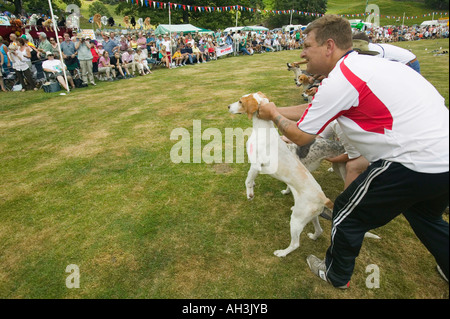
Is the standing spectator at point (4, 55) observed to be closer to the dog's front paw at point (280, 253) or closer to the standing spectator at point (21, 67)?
the standing spectator at point (21, 67)

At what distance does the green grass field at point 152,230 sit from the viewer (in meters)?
2.62

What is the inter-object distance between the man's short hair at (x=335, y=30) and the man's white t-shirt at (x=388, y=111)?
7.7 inches

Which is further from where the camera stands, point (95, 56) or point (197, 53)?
point (197, 53)

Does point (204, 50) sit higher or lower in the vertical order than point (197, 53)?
higher

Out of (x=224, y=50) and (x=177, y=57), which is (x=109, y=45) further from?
(x=224, y=50)

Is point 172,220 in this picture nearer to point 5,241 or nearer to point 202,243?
point 202,243

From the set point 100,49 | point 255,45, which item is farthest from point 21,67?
point 255,45

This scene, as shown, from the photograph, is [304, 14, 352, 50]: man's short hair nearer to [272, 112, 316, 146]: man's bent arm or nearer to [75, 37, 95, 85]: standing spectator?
[272, 112, 316, 146]: man's bent arm

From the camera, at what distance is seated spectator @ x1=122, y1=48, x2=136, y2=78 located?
14383 millimetres

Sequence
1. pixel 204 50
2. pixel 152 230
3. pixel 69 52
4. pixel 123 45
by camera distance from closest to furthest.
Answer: pixel 152 230 → pixel 69 52 → pixel 123 45 → pixel 204 50

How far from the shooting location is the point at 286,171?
2.80 m

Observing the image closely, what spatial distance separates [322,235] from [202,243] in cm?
156

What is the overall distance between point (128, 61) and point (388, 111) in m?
16.0
